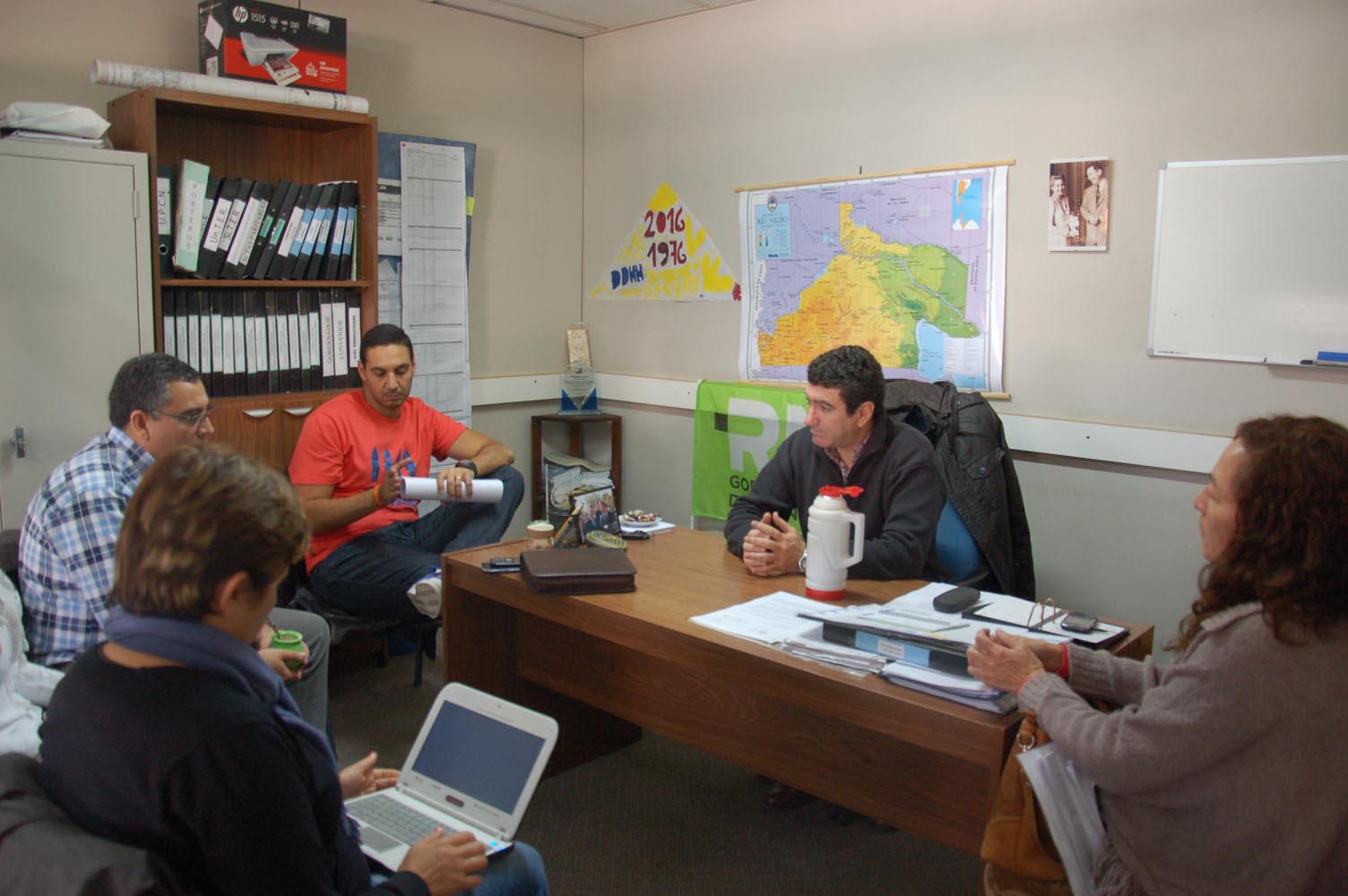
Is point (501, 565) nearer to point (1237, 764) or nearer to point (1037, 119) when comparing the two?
point (1237, 764)

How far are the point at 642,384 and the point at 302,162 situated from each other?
174 centimetres

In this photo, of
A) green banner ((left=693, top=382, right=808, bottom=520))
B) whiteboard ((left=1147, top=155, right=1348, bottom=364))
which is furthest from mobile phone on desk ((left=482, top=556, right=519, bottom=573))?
whiteboard ((left=1147, top=155, right=1348, bottom=364))

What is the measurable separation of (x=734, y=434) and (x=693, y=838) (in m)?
2.16

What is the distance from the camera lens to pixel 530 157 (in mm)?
4949

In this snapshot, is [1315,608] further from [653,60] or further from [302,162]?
[653,60]

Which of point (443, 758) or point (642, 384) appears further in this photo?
point (642, 384)

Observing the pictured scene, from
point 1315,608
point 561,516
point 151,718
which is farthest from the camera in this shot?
point 561,516

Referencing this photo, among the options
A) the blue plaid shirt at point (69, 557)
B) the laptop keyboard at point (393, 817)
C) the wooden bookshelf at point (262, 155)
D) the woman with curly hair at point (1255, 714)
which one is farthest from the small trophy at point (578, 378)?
the woman with curly hair at point (1255, 714)

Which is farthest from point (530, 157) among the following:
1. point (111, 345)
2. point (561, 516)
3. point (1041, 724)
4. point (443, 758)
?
point (1041, 724)

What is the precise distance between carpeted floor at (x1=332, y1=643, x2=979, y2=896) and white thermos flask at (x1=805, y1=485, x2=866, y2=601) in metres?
0.71

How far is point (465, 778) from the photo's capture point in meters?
1.74

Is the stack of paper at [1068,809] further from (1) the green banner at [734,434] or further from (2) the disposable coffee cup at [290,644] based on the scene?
(1) the green banner at [734,434]

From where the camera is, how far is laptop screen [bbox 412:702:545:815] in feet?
5.57

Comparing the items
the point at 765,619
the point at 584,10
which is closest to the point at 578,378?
the point at 584,10
